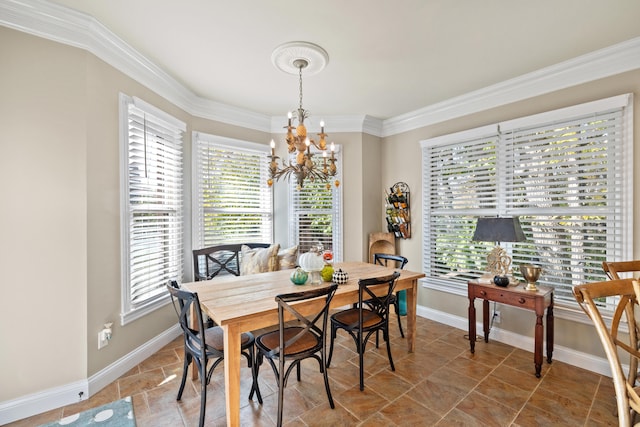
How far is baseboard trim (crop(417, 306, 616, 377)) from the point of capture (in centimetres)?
257

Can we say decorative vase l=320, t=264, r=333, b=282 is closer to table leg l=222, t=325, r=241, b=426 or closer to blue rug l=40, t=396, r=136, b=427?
table leg l=222, t=325, r=241, b=426

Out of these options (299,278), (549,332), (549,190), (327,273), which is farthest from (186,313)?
(549,190)

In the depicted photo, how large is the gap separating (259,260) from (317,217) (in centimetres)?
119

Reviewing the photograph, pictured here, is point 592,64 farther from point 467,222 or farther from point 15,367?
point 15,367

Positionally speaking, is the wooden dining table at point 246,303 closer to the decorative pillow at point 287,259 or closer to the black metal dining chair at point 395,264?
the black metal dining chair at point 395,264

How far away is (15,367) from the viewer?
196 cm

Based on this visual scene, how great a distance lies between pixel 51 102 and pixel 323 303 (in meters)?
2.48

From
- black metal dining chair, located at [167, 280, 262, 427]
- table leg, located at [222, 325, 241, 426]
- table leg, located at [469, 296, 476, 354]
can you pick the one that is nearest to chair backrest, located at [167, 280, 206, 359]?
black metal dining chair, located at [167, 280, 262, 427]

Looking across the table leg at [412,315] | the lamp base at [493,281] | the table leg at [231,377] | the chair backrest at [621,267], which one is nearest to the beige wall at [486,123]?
the chair backrest at [621,267]

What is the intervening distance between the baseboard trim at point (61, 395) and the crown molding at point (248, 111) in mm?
2544

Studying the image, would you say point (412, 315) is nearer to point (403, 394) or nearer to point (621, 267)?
point (403, 394)

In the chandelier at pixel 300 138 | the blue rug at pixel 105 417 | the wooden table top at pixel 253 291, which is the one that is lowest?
the blue rug at pixel 105 417

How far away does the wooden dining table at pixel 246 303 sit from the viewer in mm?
1760

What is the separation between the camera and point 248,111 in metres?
3.97
